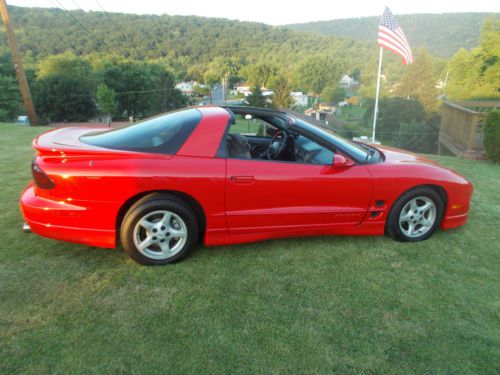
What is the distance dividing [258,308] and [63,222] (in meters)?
1.67

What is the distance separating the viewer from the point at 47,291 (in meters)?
2.43

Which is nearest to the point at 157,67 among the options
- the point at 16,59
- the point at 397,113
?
the point at 397,113

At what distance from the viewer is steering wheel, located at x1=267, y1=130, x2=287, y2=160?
12.1 feet

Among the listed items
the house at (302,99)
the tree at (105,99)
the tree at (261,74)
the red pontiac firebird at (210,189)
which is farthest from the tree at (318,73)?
the red pontiac firebird at (210,189)

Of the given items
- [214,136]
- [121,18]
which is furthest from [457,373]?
[121,18]

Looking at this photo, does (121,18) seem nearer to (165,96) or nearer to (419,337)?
(165,96)

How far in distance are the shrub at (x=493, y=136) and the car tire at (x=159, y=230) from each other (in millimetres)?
7648

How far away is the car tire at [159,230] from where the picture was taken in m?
2.69

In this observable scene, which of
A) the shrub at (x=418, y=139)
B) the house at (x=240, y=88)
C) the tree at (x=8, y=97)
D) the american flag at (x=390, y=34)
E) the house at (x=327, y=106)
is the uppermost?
the american flag at (x=390, y=34)

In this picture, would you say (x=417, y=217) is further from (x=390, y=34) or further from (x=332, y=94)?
(x=332, y=94)

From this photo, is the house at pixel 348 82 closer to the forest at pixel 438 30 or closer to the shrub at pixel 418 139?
the forest at pixel 438 30

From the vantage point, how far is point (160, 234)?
2773 millimetres

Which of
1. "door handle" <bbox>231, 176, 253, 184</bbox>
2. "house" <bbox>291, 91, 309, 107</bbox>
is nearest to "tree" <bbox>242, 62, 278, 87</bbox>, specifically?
"house" <bbox>291, 91, 309, 107</bbox>

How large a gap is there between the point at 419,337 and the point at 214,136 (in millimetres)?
2091
